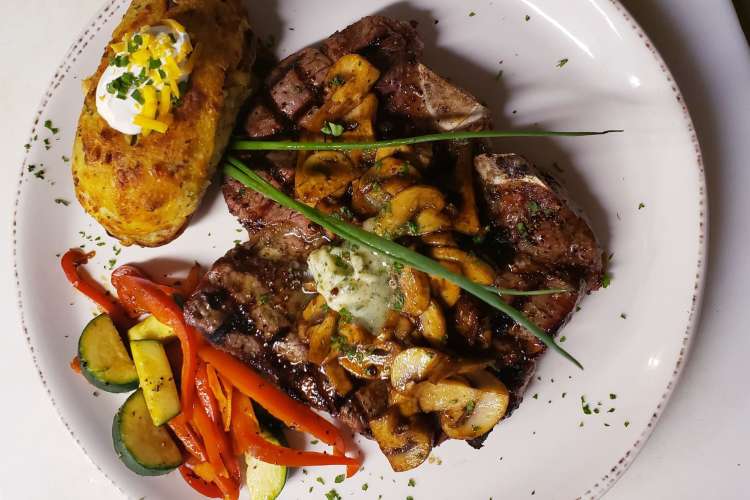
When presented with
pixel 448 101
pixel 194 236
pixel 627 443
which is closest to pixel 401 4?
pixel 448 101

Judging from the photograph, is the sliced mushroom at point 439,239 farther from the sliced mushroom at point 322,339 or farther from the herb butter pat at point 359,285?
the sliced mushroom at point 322,339

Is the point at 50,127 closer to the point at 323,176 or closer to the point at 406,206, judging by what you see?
the point at 323,176

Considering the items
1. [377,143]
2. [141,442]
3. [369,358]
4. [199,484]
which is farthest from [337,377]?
[141,442]

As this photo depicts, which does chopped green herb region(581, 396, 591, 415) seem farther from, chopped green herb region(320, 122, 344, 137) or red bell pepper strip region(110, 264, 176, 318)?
red bell pepper strip region(110, 264, 176, 318)

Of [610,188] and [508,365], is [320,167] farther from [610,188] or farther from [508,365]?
[610,188]

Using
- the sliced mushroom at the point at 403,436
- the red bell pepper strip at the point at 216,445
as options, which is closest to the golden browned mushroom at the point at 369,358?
the sliced mushroom at the point at 403,436
